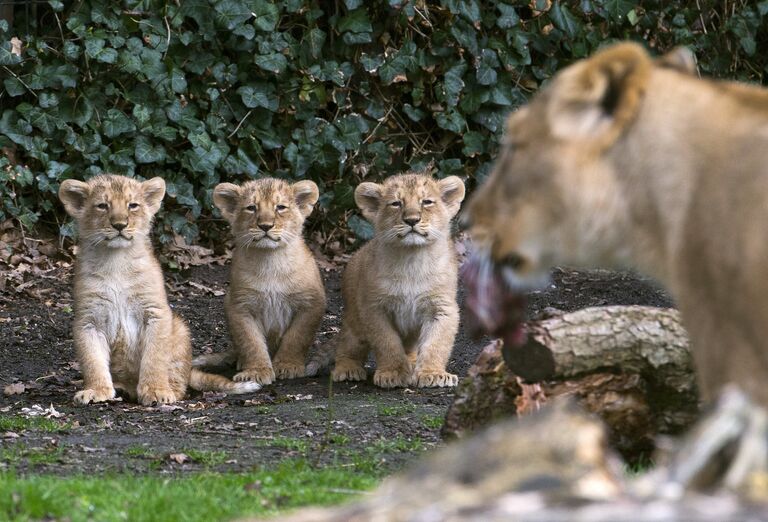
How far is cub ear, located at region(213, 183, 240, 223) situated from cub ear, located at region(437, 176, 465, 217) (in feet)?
5.66

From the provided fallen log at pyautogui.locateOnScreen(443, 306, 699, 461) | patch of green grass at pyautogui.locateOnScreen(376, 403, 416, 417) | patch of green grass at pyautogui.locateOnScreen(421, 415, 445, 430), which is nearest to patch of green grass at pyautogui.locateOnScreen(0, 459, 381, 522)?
fallen log at pyautogui.locateOnScreen(443, 306, 699, 461)

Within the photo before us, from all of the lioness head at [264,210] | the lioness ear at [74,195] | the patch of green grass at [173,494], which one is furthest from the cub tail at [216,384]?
the patch of green grass at [173,494]

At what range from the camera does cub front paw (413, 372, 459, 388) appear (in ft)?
30.8

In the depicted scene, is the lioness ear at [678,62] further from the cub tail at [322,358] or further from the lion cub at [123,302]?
the cub tail at [322,358]

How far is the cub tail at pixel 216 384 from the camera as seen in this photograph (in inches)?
371

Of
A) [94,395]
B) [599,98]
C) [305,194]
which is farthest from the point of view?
[305,194]

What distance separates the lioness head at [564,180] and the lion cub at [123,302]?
590cm

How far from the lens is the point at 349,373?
32.5ft

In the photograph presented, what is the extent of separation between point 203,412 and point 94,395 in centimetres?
91

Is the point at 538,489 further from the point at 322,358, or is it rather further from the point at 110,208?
the point at 322,358

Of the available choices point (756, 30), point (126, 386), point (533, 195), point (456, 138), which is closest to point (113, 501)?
point (533, 195)

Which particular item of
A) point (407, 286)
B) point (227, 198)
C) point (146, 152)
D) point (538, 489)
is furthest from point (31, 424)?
point (538, 489)

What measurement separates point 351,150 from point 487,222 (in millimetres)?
9287

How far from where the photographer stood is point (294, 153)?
12.7 metres
